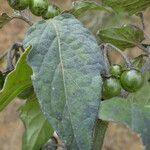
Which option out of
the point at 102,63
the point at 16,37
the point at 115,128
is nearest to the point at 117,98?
the point at 102,63

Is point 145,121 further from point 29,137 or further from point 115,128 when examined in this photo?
point 115,128

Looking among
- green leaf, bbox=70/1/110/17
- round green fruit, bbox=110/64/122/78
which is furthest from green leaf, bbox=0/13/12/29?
round green fruit, bbox=110/64/122/78

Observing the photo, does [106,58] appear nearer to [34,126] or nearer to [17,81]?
[17,81]

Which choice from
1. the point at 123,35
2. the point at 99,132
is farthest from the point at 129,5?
the point at 99,132

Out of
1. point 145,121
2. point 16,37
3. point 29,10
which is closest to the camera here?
point 145,121

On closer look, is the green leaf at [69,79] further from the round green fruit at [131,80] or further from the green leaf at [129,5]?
the green leaf at [129,5]
